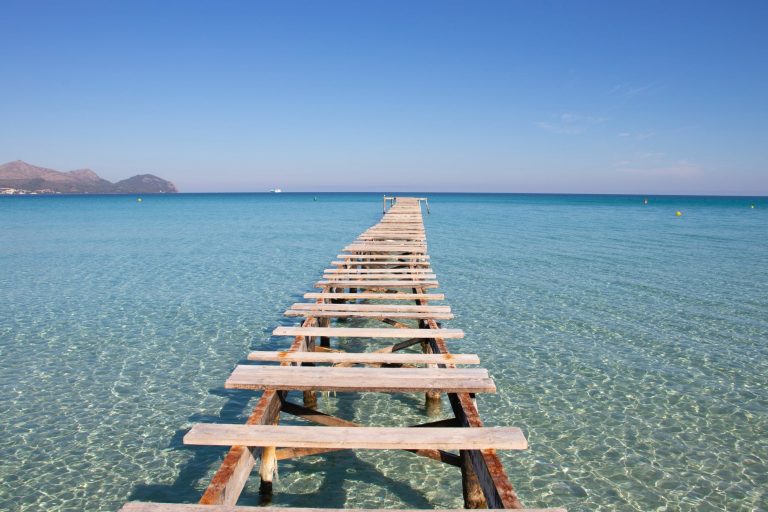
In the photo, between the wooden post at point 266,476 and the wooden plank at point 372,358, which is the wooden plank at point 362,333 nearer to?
the wooden plank at point 372,358

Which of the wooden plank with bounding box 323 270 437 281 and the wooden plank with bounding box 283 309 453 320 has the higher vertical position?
the wooden plank with bounding box 323 270 437 281

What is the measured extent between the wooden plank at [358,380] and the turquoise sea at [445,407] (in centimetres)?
161

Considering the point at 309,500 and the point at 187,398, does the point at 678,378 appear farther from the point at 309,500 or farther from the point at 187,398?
the point at 187,398

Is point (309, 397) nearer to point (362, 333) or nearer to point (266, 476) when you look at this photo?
point (362, 333)

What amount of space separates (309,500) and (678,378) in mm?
7504

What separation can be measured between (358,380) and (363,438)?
1.26 metres

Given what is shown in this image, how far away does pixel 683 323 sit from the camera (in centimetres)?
1238

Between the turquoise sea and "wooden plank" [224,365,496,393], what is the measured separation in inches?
63.3

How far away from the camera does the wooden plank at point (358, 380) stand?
196 inches

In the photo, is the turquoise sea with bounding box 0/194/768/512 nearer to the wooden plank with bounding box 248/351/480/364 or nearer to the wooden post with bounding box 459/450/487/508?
the wooden post with bounding box 459/450/487/508

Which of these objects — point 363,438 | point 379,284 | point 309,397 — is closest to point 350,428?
point 363,438

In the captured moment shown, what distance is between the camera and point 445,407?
25.9 ft

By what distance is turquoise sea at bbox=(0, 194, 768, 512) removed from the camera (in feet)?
19.1

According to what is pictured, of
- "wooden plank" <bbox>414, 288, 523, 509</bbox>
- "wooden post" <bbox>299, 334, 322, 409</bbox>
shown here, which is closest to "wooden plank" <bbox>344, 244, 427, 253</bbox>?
"wooden post" <bbox>299, 334, 322, 409</bbox>
